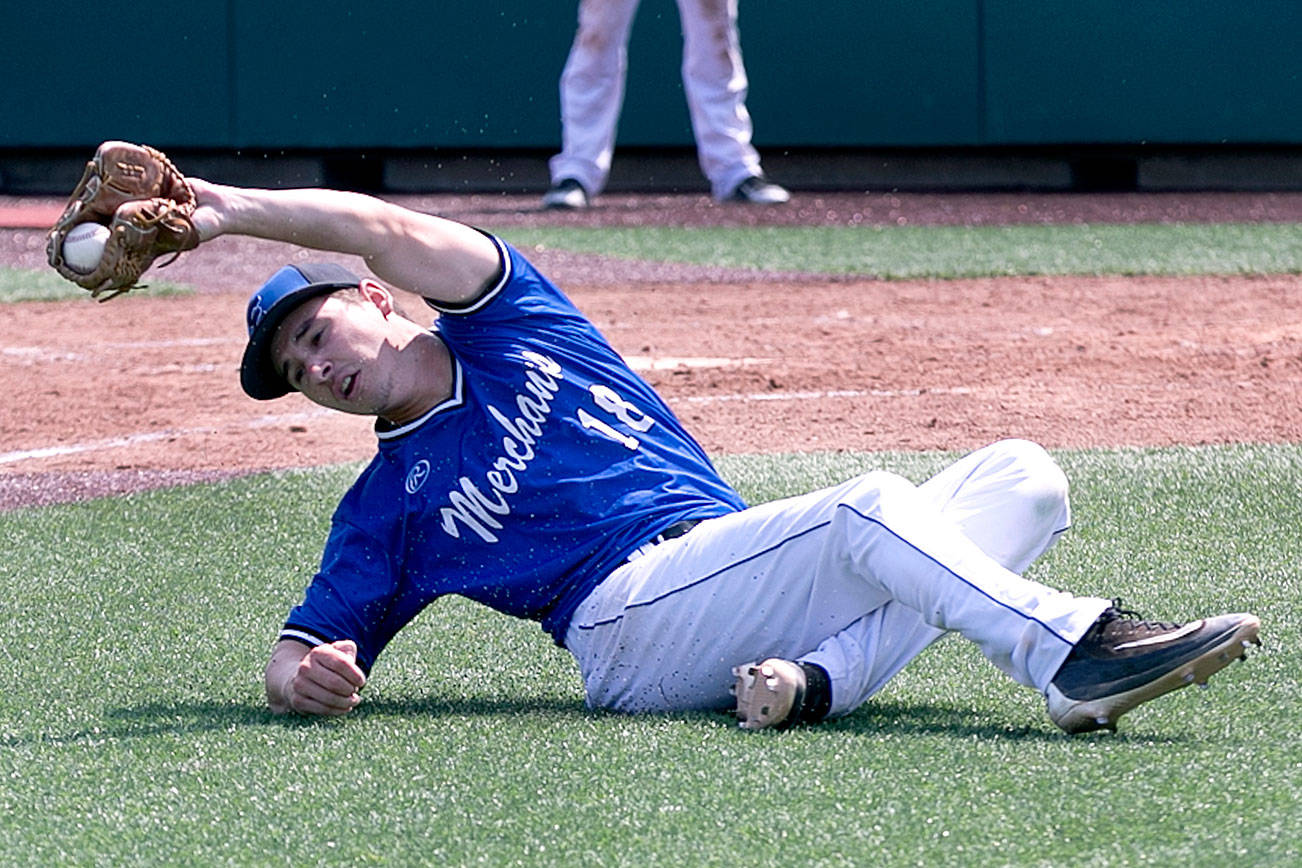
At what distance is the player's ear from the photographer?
298cm

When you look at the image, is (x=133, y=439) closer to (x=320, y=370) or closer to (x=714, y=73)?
(x=320, y=370)

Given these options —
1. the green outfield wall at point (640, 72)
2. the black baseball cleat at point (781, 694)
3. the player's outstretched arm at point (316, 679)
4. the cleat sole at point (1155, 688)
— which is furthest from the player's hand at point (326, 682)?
the green outfield wall at point (640, 72)

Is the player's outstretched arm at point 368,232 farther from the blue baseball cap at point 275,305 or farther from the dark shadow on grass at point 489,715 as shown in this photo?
the dark shadow on grass at point 489,715

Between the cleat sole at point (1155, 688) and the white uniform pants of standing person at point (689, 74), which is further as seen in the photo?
the white uniform pants of standing person at point (689, 74)

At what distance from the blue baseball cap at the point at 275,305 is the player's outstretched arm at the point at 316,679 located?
419 mm

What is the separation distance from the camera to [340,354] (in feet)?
9.33

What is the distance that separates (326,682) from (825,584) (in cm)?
72

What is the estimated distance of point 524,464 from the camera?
2.86m

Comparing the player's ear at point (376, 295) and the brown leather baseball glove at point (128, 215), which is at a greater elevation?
the brown leather baseball glove at point (128, 215)

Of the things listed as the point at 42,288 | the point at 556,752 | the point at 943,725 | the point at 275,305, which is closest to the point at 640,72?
the point at 42,288

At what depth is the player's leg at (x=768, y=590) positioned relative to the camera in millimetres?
2576

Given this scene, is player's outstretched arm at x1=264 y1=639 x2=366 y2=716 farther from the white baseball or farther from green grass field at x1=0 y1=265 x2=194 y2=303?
green grass field at x1=0 y1=265 x2=194 y2=303

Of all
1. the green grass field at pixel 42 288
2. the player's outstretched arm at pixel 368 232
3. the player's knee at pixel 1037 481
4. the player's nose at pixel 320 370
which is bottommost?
the green grass field at pixel 42 288

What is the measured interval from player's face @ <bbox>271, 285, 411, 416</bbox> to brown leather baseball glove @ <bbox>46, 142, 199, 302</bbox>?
254mm
